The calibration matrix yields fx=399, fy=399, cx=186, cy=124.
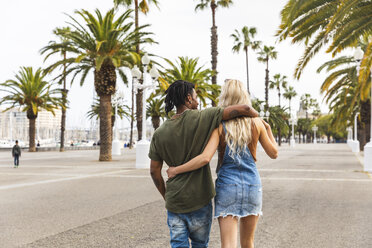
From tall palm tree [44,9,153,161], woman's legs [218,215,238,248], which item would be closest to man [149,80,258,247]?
woman's legs [218,215,238,248]

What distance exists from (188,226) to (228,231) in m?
0.26

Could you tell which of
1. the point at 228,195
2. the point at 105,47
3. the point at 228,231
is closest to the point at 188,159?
the point at 228,195

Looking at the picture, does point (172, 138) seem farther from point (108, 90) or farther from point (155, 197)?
point (108, 90)

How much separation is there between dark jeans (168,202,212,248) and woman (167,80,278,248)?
0.10 metres

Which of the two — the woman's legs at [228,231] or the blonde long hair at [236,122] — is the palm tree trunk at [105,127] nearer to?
the blonde long hair at [236,122]

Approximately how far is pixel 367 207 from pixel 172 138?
6.22 m

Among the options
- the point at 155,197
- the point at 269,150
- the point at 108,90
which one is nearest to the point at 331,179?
the point at 155,197

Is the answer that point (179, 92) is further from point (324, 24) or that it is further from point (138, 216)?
point (324, 24)

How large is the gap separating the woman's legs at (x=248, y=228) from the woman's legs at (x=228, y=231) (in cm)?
14

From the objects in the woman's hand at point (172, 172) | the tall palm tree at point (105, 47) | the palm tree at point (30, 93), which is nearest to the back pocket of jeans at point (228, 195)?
the woman's hand at point (172, 172)

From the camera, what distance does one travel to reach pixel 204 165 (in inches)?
100.0

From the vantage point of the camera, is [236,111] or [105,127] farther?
[105,127]

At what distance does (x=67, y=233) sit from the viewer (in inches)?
213

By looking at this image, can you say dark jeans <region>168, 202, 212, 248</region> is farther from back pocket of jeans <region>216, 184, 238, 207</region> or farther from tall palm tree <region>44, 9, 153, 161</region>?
tall palm tree <region>44, 9, 153, 161</region>
